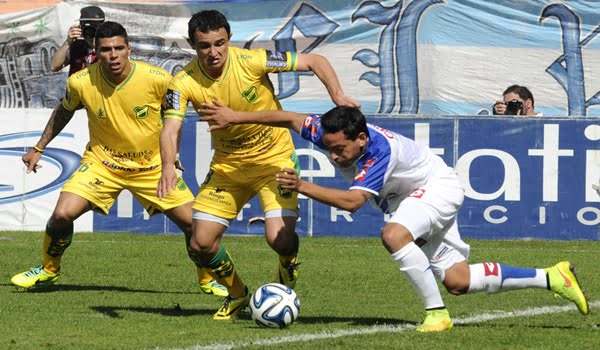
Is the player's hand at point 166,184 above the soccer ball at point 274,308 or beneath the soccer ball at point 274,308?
above

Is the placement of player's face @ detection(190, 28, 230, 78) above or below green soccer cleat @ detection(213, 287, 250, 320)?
above

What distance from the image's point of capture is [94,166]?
434 inches

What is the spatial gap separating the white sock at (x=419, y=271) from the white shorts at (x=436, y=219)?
0.12 meters

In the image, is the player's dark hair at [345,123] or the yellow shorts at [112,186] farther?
the yellow shorts at [112,186]

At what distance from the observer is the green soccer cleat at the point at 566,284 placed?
8477mm

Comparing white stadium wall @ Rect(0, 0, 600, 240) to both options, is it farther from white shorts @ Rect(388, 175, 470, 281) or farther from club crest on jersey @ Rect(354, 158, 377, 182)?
club crest on jersey @ Rect(354, 158, 377, 182)

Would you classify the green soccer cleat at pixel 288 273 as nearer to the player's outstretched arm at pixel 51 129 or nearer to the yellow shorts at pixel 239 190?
the yellow shorts at pixel 239 190

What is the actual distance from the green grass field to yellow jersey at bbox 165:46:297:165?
128cm

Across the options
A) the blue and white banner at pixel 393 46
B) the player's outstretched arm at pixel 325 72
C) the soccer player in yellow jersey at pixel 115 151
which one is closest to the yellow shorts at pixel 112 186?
the soccer player in yellow jersey at pixel 115 151

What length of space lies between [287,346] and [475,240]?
9.11 meters

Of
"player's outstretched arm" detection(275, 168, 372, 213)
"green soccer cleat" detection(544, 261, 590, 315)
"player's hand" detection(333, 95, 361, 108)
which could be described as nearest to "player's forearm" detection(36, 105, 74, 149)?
"player's hand" detection(333, 95, 361, 108)

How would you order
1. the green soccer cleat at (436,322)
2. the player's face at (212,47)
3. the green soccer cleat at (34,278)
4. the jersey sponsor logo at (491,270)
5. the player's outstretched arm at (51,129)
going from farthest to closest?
the player's outstretched arm at (51,129) → the green soccer cleat at (34,278) → the player's face at (212,47) → the jersey sponsor logo at (491,270) → the green soccer cleat at (436,322)

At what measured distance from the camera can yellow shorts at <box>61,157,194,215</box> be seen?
35.7 ft

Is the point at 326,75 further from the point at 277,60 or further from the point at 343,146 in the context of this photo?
the point at 343,146
